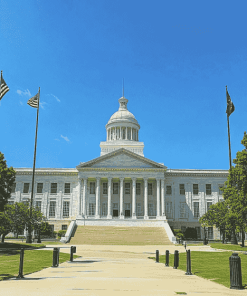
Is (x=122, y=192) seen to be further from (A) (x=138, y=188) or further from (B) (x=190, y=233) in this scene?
(B) (x=190, y=233)

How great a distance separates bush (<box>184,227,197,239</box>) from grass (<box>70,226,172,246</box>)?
33.5 feet

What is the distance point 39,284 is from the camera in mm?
10945

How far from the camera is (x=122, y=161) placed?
6694 centimetres

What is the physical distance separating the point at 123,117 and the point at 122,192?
2588 centimetres

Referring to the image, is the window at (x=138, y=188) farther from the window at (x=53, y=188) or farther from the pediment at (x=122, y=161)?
the window at (x=53, y=188)

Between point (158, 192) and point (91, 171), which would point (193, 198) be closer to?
point (158, 192)

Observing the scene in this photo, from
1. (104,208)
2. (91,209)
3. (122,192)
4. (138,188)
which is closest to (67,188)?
(91,209)

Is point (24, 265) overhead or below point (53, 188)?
below

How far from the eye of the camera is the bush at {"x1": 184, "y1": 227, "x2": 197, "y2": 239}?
6541 centimetres

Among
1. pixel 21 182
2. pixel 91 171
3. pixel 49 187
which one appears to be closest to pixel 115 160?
pixel 91 171

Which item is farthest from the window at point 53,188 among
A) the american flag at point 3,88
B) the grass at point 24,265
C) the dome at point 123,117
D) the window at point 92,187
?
the grass at point 24,265

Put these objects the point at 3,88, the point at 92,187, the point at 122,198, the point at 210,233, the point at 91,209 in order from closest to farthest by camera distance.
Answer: the point at 3,88, the point at 122,198, the point at 91,209, the point at 210,233, the point at 92,187

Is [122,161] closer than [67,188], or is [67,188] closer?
[122,161]

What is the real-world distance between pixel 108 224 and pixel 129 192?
9437mm
